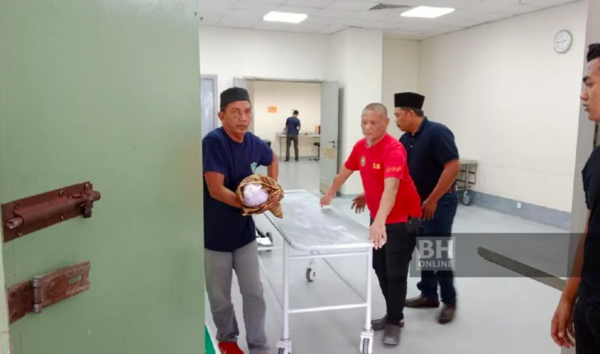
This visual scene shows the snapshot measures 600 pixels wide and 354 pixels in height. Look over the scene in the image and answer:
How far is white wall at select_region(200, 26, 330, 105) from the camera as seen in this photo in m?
7.48

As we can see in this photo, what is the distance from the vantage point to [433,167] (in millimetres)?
3027

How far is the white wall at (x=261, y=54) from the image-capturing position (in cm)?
748

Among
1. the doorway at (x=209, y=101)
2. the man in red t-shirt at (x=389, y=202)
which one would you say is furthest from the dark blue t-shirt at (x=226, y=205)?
the doorway at (x=209, y=101)

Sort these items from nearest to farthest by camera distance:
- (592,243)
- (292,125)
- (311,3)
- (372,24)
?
(592,243)
(311,3)
(372,24)
(292,125)

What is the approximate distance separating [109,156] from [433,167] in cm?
255

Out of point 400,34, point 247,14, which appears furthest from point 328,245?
point 400,34

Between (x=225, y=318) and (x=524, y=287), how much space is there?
8.99 ft

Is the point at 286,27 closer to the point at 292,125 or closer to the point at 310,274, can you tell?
the point at 310,274

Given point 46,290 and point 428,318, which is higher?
point 46,290

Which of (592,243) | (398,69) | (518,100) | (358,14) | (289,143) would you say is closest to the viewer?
(592,243)

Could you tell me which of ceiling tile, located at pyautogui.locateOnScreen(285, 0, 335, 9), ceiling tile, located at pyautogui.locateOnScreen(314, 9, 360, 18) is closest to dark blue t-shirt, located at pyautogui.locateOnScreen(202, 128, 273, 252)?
ceiling tile, located at pyautogui.locateOnScreen(285, 0, 335, 9)

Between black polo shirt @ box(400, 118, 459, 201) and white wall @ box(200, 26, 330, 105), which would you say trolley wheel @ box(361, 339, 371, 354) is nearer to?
black polo shirt @ box(400, 118, 459, 201)

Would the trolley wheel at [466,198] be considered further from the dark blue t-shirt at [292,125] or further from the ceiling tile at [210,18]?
the dark blue t-shirt at [292,125]

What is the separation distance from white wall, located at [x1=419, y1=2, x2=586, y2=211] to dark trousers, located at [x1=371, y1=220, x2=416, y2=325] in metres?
4.03
